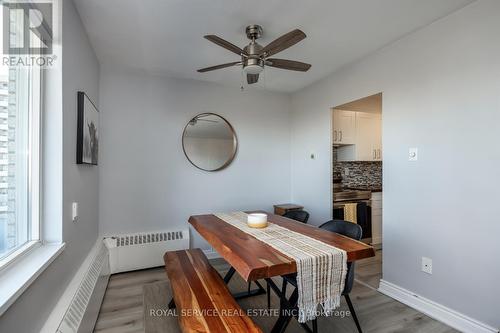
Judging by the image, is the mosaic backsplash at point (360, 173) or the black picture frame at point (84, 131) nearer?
the black picture frame at point (84, 131)

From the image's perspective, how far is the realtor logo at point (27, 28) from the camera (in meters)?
1.18

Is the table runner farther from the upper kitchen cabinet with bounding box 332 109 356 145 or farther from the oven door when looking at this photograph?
the upper kitchen cabinet with bounding box 332 109 356 145

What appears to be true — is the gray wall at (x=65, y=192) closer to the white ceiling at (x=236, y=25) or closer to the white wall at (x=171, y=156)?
the white ceiling at (x=236, y=25)

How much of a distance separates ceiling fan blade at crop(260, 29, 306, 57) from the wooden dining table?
1343 mm

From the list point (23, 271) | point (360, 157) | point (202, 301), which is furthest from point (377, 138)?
point (23, 271)

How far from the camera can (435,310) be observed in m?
2.13

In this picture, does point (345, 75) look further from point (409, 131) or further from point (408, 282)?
point (408, 282)

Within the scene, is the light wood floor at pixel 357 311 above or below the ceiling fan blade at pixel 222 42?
below

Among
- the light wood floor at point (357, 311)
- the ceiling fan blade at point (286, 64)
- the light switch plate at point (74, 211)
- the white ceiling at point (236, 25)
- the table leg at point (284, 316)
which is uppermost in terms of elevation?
the white ceiling at point (236, 25)

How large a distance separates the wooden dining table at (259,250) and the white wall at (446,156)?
1.01 m

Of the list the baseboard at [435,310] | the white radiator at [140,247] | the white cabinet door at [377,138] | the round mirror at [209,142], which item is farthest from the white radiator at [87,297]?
the white cabinet door at [377,138]

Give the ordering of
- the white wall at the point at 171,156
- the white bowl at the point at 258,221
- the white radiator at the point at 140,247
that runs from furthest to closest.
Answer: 1. the white wall at the point at 171,156
2. the white radiator at the point at 140,247
3. the white bowl at the point at 258,221

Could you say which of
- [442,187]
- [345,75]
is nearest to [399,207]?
[442,187]

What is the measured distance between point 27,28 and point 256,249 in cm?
171
